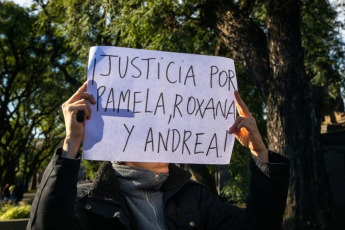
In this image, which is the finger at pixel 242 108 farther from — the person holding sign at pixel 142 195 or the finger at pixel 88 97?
the finger at pixel 88 97

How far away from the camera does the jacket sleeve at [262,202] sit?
235cm

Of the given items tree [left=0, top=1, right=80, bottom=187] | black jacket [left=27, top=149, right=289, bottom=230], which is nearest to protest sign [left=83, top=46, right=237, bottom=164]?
black jacket [left=27, top=149, right=289, bottom=230]

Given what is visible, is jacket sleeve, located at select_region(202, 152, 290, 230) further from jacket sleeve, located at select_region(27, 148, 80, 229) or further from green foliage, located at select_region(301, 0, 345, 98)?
green foliage, located at select_region(301, 0, 345, 98)

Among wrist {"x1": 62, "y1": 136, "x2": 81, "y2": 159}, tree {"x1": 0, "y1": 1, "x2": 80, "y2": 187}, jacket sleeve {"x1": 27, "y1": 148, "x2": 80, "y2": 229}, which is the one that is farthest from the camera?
tree {"x1": 0, "y1": 1, "x2": 80, "y2": 187}

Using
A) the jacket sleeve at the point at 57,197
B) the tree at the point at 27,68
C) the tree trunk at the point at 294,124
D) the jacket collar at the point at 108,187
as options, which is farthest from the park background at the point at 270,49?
the jacket sleeve at the point at 57,197

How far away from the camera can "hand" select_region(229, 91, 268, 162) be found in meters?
2.45

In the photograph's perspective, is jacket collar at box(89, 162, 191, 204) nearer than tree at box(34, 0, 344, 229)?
Yes

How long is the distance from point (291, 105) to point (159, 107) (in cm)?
614

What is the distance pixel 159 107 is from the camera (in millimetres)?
2592

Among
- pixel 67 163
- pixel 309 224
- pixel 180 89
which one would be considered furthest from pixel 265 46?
pixel 67 163

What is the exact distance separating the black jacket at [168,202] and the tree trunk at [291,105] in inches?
231

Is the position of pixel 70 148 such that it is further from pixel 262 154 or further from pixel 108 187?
pixel 262 154

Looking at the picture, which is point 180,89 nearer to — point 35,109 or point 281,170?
point 281,170

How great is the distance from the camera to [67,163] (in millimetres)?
2131
